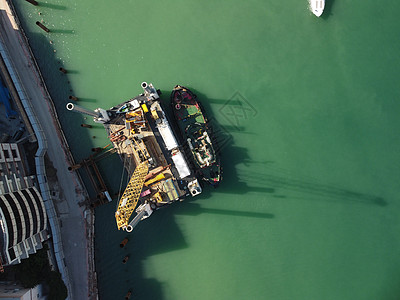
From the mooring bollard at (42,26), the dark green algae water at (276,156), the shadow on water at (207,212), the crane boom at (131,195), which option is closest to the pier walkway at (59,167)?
the dark green algae water at (276,156)

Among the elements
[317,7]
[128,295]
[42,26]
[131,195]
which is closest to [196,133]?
[131,195]

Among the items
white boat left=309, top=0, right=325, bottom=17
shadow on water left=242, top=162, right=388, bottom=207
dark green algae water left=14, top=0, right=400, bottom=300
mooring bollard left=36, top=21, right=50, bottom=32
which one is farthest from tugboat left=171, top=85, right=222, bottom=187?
mooring bollard left=36, top=21, right=50, bottom=32

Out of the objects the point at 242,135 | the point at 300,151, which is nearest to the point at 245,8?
the point at 242,135

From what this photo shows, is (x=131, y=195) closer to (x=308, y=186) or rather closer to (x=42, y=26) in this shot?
(x=308, y=186)

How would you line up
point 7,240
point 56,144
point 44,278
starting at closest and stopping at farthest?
point 7,240 → point 44,278 → point 56,144

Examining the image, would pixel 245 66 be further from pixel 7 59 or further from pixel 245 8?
pixel 7 59

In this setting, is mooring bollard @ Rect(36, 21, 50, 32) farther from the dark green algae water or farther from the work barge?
the work barge
